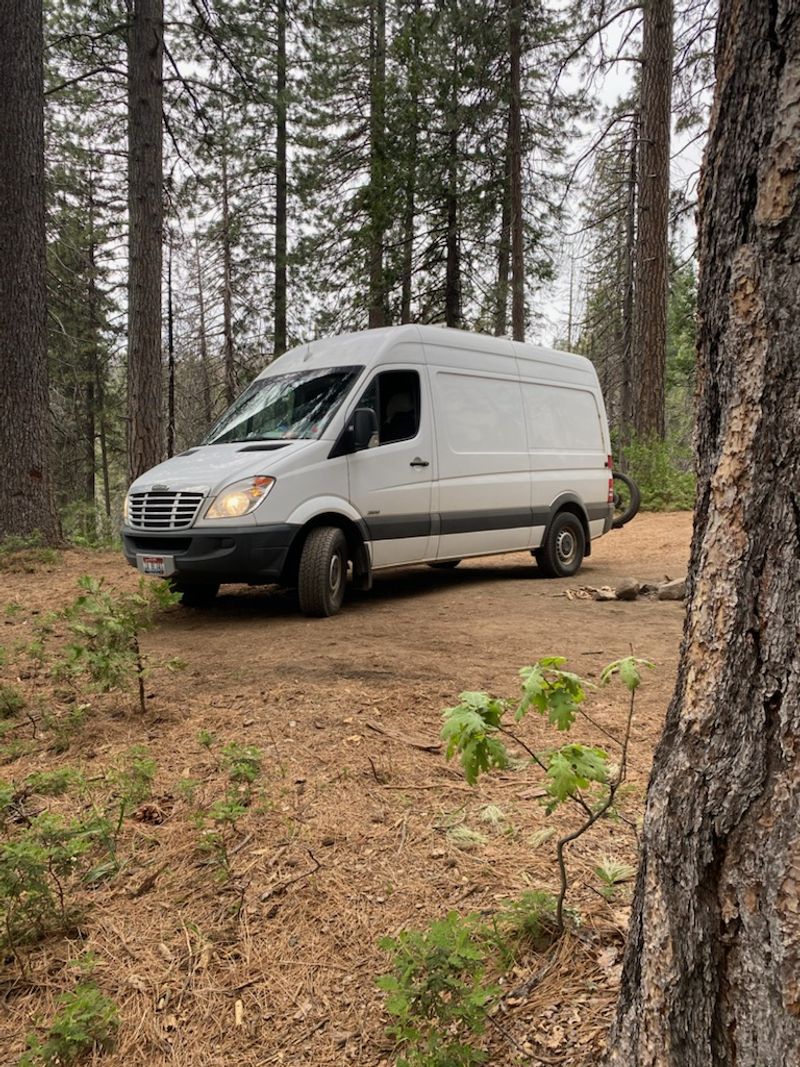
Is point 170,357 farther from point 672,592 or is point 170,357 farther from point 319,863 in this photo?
point 319,863

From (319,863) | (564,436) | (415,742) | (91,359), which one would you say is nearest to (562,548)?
(564,436)

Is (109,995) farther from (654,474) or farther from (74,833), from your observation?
(654,474)

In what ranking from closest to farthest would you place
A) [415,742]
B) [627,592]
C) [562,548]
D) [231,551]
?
[415,742] → [231,551] → [627,592] → [562,548]

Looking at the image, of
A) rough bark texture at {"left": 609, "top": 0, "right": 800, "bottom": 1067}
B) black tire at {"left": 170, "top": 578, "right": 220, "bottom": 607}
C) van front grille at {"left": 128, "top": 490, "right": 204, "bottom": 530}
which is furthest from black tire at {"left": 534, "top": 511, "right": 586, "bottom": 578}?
rough bark texture at {"left": 609, "top": 0, "right": 800, "bottom": 1067}

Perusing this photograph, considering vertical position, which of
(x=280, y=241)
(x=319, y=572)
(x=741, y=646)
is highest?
(x=280, y=241)

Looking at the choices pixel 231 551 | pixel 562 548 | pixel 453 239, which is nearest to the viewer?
pixel 231 551

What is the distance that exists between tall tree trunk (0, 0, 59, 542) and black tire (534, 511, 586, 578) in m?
6.20

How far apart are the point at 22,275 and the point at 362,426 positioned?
574cm

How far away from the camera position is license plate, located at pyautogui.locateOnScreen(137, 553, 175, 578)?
18.4 feet

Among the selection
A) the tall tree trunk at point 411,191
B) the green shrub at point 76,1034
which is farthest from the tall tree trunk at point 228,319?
the green shrub at point 76,1034

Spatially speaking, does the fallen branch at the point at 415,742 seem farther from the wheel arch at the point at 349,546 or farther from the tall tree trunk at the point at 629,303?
the tall tree trunk at the point at 629,303

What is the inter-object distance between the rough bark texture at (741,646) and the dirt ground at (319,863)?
1.74 ft

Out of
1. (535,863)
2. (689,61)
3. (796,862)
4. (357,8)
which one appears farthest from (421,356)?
(357,8)

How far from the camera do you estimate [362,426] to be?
614cm
